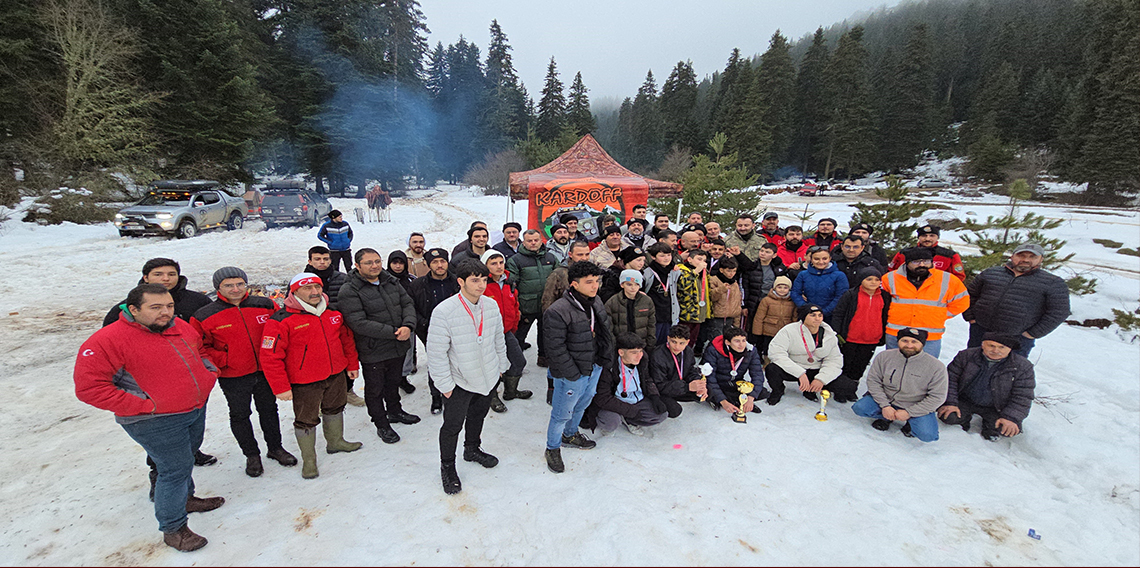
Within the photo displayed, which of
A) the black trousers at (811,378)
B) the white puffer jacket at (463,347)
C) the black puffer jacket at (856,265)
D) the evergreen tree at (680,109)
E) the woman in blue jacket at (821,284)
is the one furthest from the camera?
the evergreen tree at (680,109)

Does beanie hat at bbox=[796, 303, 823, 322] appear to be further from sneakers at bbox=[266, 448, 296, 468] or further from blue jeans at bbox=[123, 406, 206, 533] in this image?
blue jeans at bbox=[123, 406, 206, 533]

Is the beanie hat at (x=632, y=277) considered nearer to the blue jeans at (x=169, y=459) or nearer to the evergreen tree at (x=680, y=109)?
the blue jeans at (x=169, y=459)

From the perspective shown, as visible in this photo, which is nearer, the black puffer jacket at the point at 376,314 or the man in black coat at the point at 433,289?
the black puffer jacket at the point at 376,314

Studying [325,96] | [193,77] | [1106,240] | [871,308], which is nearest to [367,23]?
[325,96]

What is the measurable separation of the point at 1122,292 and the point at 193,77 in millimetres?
34241

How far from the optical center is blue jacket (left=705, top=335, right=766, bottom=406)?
15.7ft

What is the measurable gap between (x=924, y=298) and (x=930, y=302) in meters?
0.07

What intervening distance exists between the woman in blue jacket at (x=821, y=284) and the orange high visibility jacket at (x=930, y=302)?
0.55 m

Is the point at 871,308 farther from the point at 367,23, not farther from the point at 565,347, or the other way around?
the point at 367,23

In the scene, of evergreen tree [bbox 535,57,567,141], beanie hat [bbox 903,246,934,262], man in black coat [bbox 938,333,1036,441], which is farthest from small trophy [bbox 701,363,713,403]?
evergreen tree [bbox 535,57,567,141]

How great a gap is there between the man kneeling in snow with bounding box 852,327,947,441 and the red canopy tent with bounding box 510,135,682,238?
684 cm

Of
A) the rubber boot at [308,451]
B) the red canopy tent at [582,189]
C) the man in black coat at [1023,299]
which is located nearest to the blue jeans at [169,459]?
the rubber boot at [308,451]

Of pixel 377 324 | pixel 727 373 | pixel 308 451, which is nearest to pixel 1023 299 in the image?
pixel 727 373

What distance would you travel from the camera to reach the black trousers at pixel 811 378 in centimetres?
500
